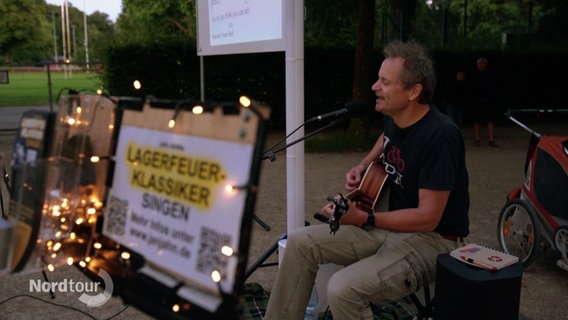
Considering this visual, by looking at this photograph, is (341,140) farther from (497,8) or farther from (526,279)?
(497,8)

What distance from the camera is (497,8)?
3922 centimetres

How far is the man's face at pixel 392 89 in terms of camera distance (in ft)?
8.43

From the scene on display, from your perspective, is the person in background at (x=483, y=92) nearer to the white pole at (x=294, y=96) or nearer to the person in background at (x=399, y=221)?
the white pole at (x=294, y=96)

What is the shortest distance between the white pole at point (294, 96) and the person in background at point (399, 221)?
2.00 ft

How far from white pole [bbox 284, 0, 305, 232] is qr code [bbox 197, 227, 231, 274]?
2.01 metres

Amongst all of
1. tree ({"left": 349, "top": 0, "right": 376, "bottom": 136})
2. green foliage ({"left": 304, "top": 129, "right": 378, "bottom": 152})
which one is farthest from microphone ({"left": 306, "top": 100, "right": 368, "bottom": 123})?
tree ({"left": 349, "top": 0, "right": 376, "bottom": 136})

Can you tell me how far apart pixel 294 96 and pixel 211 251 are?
2.11 m

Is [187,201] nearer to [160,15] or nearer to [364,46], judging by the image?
[364,46]

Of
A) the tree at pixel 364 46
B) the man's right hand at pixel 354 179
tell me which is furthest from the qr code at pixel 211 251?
the tree at pixel 364 46

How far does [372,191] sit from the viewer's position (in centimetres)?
280

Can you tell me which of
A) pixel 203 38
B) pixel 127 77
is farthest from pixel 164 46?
pixel 203 38

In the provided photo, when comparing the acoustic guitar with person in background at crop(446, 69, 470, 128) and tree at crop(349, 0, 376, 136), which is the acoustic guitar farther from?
person in background at crop(446, 69, 470, 128)

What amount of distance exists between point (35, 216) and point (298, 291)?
4.71ft

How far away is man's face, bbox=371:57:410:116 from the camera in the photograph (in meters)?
2.57
